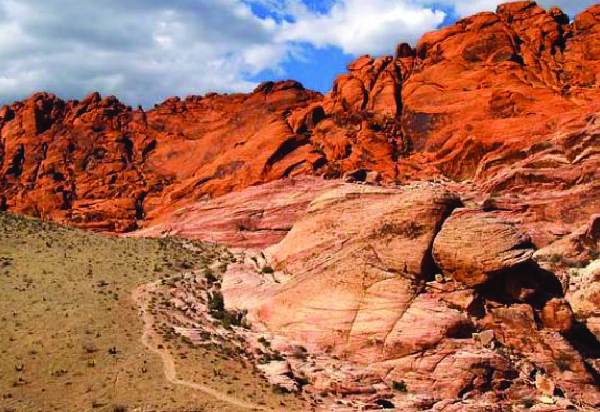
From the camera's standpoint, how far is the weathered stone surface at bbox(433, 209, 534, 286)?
29.7 m

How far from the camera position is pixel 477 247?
30094 millimetres

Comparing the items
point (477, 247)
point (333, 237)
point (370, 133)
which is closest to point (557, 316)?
point (477, 247)

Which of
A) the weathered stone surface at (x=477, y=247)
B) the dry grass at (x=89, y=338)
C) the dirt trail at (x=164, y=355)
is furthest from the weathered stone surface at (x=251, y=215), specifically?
the weathered stone surface at (x=477, y=247)

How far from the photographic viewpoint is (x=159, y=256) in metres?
45.7

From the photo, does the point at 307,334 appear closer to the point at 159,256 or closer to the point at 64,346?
the point at 64,346

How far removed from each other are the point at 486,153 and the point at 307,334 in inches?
1179

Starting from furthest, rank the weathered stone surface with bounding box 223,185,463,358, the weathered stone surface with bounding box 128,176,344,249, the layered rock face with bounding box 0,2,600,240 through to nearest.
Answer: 1. the weathered stone surface with bounding box 128,176,344,249
2. the layered rock face with bounding box 0,2,600,240
3. the weathered stone surface with bounding box 223,185,463,358

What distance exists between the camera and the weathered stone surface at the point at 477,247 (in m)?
29.7

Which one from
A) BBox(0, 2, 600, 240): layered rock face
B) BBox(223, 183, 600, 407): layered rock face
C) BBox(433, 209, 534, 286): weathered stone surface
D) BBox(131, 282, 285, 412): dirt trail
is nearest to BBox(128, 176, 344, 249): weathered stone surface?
BBox(0, 2, 600, 240): layered rock face

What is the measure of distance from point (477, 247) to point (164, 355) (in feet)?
51.1

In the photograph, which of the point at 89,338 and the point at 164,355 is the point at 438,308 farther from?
the point at 89,338

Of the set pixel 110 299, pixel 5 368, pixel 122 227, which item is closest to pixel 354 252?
pixel 110 299

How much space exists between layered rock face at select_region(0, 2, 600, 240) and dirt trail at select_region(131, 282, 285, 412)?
78.5ft

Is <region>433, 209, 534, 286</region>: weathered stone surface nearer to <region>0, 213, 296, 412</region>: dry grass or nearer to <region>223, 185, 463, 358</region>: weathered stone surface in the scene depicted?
<region>223, 185, 463, 358</region>: weathered stone surface
